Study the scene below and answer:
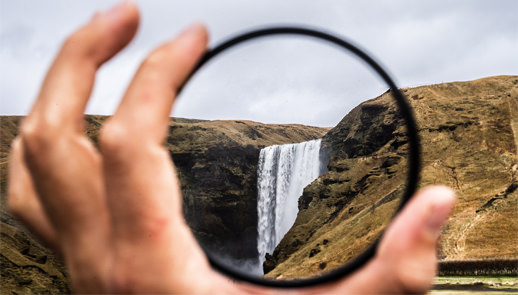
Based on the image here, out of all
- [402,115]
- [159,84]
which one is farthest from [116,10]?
[402,115]

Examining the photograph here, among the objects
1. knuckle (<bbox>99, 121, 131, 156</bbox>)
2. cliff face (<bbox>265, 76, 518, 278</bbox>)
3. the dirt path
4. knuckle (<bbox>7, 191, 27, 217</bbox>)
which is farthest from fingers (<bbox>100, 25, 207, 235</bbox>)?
the dirt path

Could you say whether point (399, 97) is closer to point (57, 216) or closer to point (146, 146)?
point (146, 146)

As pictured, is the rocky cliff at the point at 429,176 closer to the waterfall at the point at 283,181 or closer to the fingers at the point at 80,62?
the waterfall at the point at 283,181

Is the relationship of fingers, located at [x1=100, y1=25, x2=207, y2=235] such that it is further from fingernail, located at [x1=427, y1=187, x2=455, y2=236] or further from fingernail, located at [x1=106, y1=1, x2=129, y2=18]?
fingernail, located at [x1=427, y1=187, x2=455, y2=236]

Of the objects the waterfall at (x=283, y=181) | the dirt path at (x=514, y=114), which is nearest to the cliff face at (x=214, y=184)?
the waterfall at (x=283, y=181)

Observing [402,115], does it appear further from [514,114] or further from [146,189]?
[514,114]

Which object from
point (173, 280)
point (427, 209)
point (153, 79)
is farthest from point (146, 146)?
point (427, 209)
